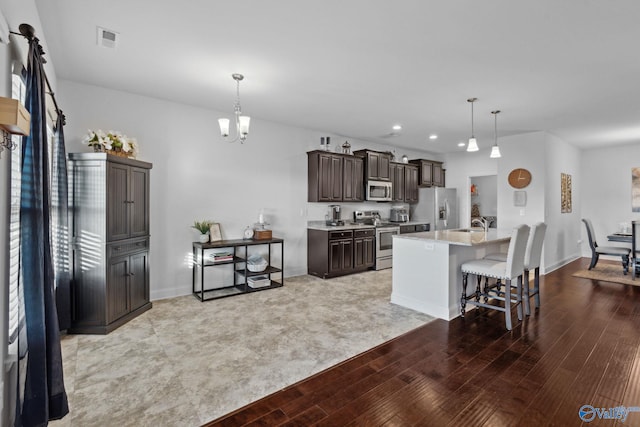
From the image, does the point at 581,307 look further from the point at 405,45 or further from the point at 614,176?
the point at 614,176

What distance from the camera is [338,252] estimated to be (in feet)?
18.1

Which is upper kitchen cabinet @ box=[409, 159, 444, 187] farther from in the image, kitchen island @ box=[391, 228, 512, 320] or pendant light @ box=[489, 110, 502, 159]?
kitchen island @ box=[391, 228, 512, 320]

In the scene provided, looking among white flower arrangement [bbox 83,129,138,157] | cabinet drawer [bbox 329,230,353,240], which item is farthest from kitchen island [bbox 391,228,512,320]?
white flower arrangement [bbox 83,129,138,157]

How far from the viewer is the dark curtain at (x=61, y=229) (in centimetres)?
291

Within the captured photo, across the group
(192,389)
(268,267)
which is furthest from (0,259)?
(268,267)

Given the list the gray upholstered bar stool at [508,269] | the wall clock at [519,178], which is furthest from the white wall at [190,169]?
the wall clock at [519,178]

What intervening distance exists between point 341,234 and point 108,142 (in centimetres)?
359

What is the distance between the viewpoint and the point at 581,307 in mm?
3949

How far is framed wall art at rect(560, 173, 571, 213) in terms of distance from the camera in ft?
20.9

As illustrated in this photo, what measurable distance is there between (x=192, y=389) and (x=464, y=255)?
3164 mm

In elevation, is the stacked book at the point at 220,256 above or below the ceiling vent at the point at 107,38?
below

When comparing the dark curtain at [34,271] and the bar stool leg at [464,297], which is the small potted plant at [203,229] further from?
the bar stool leg at [464,297]

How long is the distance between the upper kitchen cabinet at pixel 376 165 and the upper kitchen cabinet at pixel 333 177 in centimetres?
14

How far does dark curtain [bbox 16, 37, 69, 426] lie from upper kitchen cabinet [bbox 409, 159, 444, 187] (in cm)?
693
